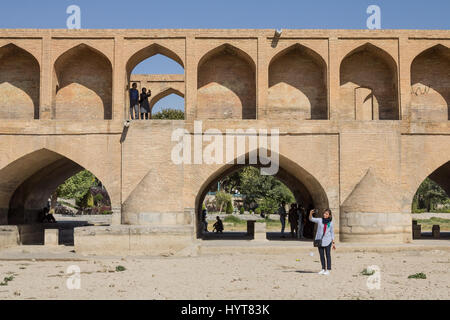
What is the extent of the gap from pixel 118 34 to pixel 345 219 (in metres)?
9.58

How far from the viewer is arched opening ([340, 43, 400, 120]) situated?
19.5 m

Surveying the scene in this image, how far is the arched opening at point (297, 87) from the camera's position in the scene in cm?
1945

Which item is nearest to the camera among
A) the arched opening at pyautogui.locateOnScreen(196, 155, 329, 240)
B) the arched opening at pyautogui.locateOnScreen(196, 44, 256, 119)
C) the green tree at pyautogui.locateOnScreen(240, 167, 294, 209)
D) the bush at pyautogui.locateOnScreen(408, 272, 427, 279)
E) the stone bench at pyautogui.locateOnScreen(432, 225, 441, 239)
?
the bush at pyautogui.locateOnScreen(408, 272, 427, 279)

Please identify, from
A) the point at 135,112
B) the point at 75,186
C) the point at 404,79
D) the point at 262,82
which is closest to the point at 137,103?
the point at 135,112

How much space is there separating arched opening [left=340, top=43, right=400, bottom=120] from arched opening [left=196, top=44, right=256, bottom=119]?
10.9 feet

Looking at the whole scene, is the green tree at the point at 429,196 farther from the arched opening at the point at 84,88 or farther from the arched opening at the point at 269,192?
the arched opening at the point at 84,88

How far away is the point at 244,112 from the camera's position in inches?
769

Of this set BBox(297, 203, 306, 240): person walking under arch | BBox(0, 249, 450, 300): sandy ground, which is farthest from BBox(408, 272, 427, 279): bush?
BBox(297, 203, 306, 240): person walking under arch

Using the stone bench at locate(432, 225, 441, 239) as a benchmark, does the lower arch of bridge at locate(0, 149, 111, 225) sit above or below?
above

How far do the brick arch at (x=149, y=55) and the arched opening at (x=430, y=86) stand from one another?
27.2ft

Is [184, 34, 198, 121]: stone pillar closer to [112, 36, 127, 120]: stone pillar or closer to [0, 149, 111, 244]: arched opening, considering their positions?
[112, 36, 127, 120]: stone pillar

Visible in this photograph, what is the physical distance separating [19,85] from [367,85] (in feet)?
40.5

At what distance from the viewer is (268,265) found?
12.8 meters
